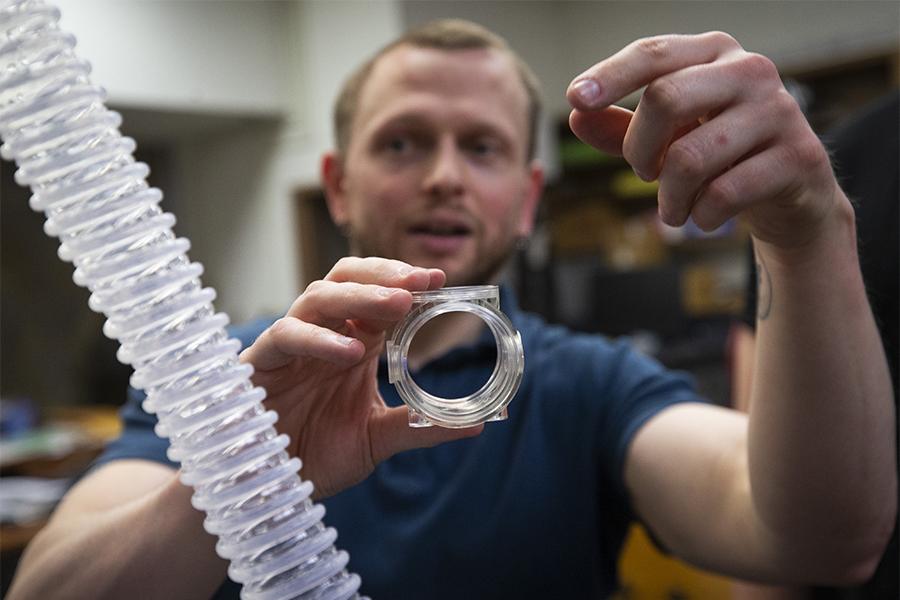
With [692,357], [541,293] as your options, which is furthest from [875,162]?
[541,293]

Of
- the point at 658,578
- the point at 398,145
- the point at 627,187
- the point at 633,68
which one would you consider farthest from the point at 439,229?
the point at 627,187

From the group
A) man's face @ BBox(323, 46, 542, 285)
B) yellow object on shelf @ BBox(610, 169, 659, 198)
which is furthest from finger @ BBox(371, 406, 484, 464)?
yellow object on shelf @ BBox(610, 169, 659, 198)

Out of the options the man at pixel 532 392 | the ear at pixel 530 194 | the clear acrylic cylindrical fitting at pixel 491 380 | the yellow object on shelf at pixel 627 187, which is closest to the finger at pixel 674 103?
the man at pixel 532 392

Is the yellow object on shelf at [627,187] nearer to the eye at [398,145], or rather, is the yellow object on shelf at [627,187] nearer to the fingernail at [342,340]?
the eye at [398,145]

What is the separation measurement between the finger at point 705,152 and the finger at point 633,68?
0.14 ft

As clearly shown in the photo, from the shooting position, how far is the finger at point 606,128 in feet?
1.73

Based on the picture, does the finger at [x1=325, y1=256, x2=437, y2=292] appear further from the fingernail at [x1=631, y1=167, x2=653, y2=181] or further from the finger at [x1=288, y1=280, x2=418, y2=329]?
the fingernail at [x1=631, y1=167, x2=653, y2=181]

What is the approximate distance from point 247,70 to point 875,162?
3658mm

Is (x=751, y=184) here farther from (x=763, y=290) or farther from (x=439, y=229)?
(x=439, y=229)

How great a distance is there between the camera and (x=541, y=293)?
3.69 metres

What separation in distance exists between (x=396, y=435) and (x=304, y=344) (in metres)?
0.12

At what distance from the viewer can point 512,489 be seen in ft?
2.78

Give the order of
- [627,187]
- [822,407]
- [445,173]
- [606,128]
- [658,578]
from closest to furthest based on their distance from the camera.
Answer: [606,128] → [822,407] → [445,173] → [658,578] → [627,187]

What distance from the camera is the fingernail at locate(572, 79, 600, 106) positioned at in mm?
466
